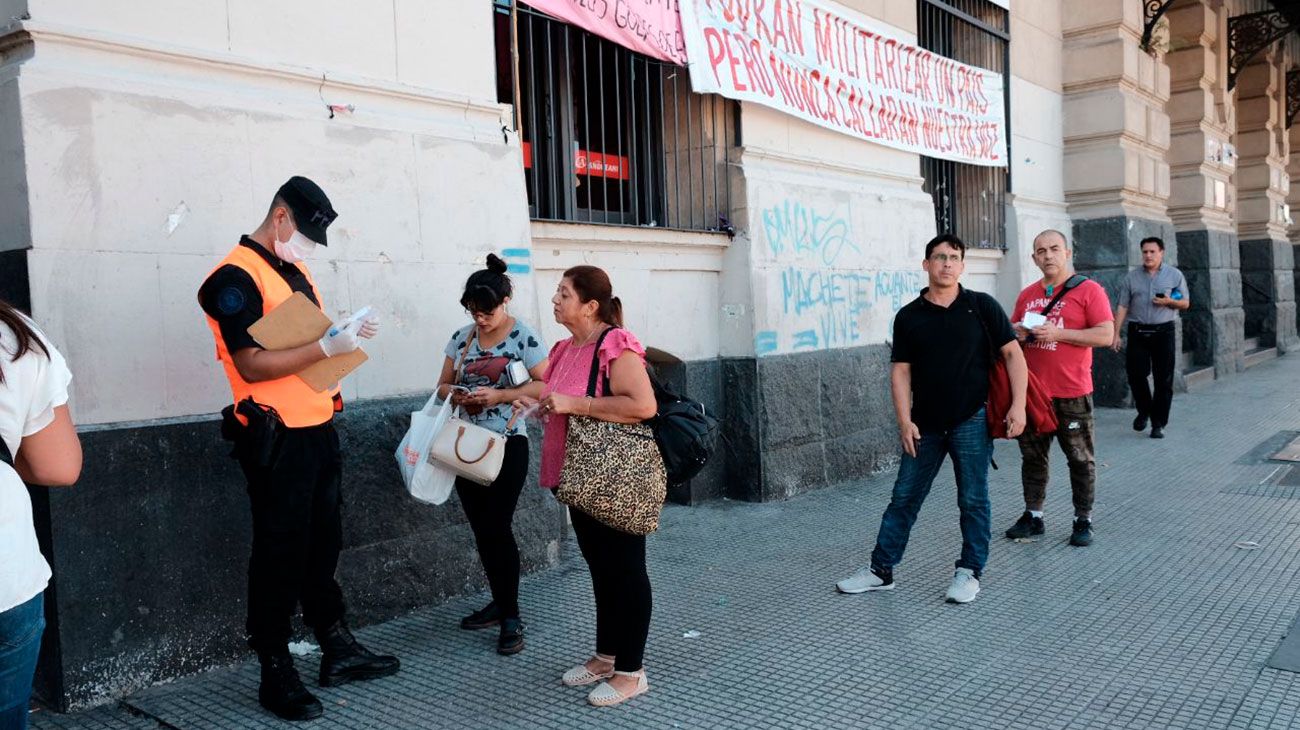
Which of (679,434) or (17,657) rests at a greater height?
(679,434)

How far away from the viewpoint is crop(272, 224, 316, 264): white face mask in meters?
3.49

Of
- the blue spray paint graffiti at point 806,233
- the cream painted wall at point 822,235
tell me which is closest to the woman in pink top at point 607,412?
the cream painted wall at point 822,235

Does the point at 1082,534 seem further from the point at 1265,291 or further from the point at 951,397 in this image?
the point at 1265,291

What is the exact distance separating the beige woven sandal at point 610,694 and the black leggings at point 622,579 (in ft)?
0.16

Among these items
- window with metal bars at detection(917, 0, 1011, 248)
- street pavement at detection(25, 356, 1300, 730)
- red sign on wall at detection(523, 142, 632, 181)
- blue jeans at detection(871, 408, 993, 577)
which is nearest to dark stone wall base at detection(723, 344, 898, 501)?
street pavement at detection(25, 356, 1300, 730)

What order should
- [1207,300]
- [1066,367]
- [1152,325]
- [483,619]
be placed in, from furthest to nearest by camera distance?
[1207,300] < [1152,325] < [1066,367] < [483,619]

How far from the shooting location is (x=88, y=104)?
364 cm

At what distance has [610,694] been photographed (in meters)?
3.62

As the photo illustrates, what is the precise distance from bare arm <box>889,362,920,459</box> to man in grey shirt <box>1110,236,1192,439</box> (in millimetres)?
5199

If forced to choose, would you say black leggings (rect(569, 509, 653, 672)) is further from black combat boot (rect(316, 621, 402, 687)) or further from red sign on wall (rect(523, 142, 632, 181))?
red sign on wall (rect(523, 142, 632, 181))

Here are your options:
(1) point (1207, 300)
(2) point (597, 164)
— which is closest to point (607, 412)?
(2) point (597, 164)

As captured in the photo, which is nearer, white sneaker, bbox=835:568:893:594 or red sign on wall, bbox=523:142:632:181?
white sneaker, bbox=835:568:893:594

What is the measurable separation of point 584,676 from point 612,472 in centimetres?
84

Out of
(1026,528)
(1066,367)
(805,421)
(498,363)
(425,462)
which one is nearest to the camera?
(425,462)
